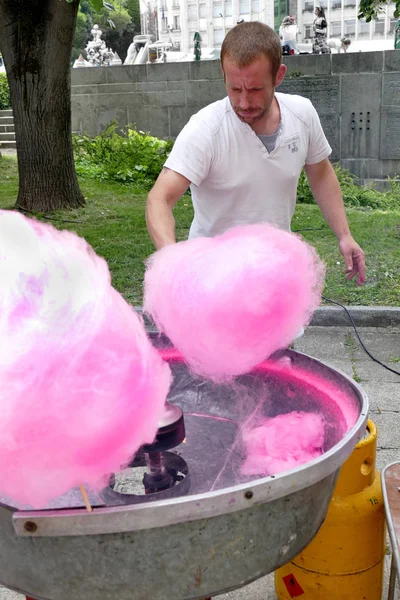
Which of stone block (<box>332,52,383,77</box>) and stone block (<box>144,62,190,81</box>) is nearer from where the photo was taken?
stone block (<box>332,52,383,77</box>)

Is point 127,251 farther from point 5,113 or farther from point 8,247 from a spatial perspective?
point 5,113

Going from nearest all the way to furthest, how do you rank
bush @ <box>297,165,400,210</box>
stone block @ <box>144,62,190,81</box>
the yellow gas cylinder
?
the yellow gas cylinder → bush @ <box>297,165,400,210</box> → stone block @ <box>144,62,190,81</box>

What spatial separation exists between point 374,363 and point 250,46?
2.98 meters

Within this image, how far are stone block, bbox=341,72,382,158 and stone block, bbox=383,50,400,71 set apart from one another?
198mm

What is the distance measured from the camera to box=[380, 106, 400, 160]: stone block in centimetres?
1198

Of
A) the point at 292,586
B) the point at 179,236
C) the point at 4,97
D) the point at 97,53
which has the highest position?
the point at 97,53

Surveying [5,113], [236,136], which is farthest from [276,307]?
[5,113]

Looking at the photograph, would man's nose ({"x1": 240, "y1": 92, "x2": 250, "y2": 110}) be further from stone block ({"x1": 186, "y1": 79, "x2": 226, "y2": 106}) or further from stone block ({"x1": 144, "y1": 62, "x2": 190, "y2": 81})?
stone block ({"x1": 144, "y1": 62, "x2": 190, "y2": 81})

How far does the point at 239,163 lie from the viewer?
2.29m

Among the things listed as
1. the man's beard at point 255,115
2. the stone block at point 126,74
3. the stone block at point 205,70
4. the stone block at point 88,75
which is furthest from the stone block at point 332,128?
the man's beard at point 255,115

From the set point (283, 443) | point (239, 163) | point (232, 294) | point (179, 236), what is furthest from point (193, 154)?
point (179, 236)

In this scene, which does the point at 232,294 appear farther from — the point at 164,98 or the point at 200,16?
the point at 200,16

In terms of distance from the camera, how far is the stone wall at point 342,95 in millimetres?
11938

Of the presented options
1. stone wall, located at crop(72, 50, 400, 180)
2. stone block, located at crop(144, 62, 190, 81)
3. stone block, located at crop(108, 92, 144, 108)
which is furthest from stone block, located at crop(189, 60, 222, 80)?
stone block, located at crop(108, 92, 144, 108)
